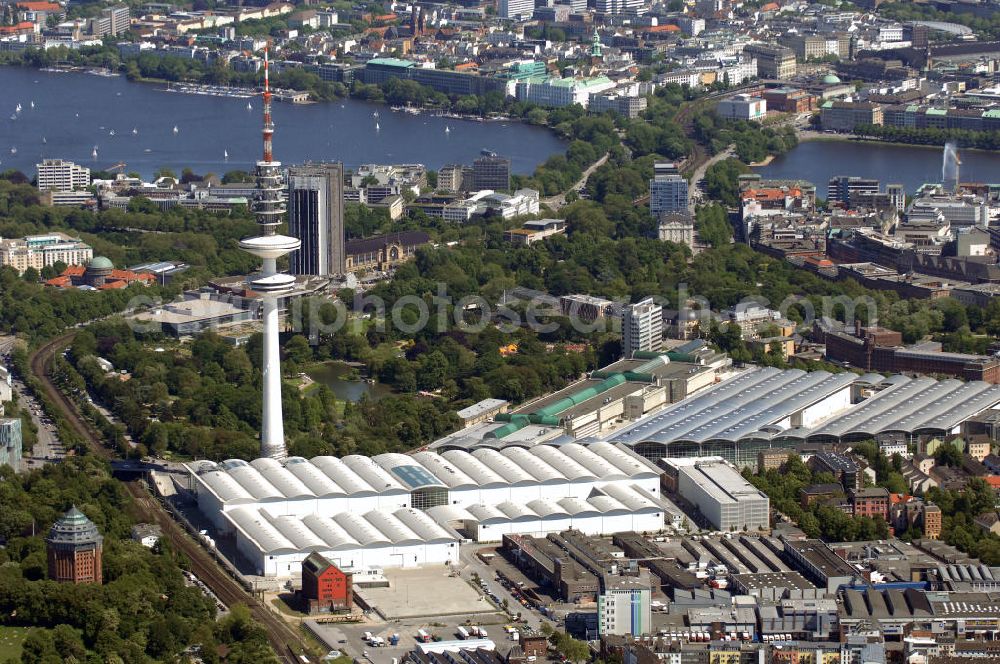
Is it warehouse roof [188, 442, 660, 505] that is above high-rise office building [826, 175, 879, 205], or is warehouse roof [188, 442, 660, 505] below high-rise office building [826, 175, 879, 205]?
above

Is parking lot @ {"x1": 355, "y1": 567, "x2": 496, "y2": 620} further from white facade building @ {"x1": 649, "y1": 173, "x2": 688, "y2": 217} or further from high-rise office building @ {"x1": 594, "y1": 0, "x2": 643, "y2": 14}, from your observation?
high-rise office building @ {"x1": 594, "y1": 0, "x2": 643, "y2": 14}

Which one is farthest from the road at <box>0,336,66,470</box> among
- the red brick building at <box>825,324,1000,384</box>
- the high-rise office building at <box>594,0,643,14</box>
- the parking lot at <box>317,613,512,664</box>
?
the high-rise office building at <box>594,0,643,14</box>

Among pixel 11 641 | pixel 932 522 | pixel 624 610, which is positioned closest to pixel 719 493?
pixel 932 522

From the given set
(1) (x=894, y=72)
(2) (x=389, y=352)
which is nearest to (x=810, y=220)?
(2) (x=389, y=352)

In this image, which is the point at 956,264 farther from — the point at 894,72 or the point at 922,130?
the point at 894,72

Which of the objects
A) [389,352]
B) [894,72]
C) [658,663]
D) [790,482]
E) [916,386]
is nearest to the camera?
[658,663]

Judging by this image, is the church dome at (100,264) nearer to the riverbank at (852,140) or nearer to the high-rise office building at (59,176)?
the high-rise office building at (59,176)
